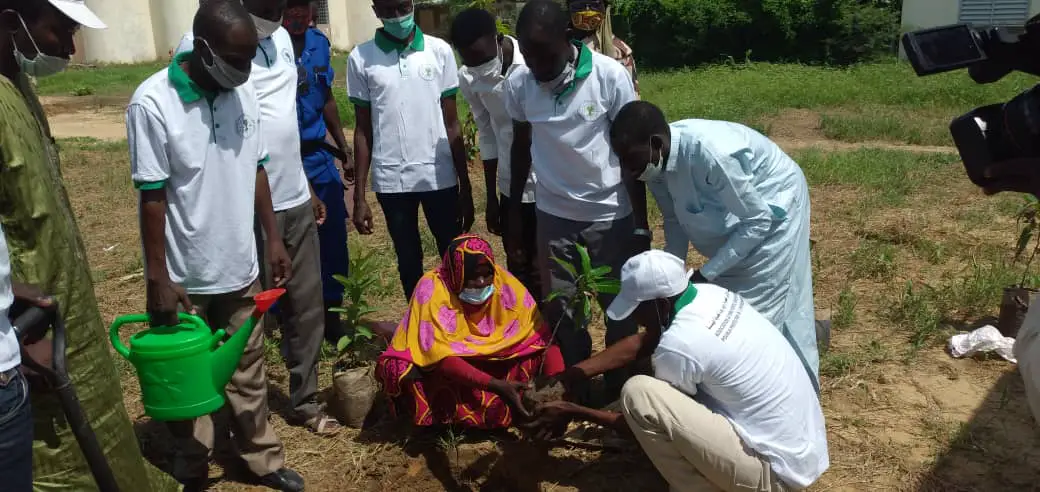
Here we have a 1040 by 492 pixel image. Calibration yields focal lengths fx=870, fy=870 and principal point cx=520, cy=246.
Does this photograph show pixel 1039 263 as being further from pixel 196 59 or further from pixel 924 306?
pixel 196 59

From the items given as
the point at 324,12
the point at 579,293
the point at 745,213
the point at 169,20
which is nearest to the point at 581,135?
the point at 579,293

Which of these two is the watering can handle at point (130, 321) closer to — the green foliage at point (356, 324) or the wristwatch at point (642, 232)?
the green foliage at point (356, 324)

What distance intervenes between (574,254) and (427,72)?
1.25 metres

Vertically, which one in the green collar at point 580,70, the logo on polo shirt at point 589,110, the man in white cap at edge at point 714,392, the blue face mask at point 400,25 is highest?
the blue face mask at point 400,25

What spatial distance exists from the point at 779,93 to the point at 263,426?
455 inches

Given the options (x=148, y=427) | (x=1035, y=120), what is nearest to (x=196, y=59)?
(x=148, y=427)

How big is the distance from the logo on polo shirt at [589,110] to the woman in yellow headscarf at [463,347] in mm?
681

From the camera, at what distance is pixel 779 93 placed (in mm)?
13391

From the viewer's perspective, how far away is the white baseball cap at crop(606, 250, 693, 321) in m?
2.80

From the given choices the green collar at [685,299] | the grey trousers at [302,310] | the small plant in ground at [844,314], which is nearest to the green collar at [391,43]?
the grey trousers at [302,310]

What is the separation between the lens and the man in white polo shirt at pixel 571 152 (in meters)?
3.57

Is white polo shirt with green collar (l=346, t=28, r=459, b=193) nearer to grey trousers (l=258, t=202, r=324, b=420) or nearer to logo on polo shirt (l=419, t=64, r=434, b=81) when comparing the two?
logo on polo shirt (l=419, t=64, r=434, b=81)

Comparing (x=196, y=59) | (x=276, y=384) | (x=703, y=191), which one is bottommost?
(x=276, y=384)

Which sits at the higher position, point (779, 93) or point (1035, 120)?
point (1035, 120)
